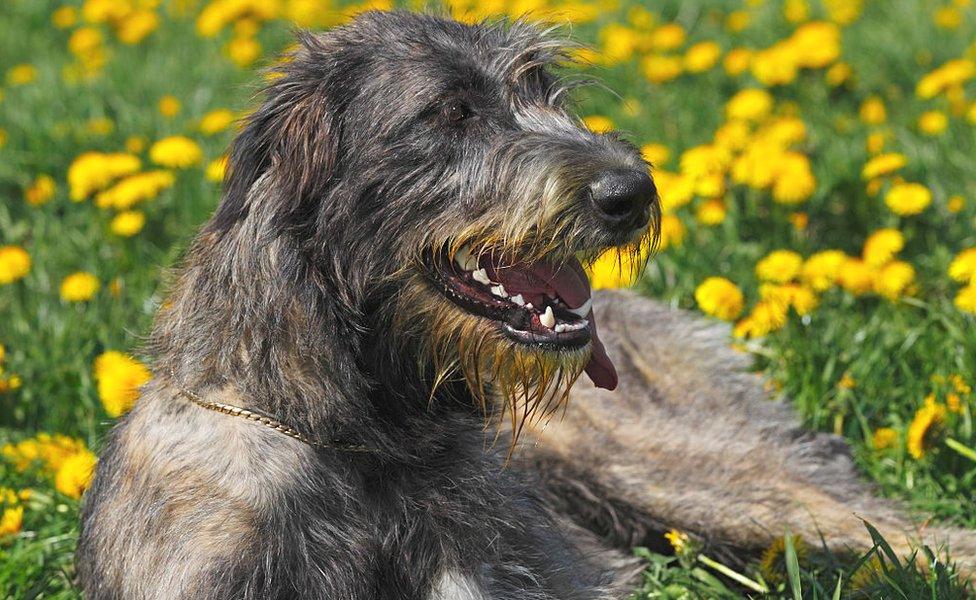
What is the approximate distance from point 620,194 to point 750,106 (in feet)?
12.3

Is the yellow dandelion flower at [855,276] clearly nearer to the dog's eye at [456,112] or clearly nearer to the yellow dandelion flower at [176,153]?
the dog's eye at [456,112]

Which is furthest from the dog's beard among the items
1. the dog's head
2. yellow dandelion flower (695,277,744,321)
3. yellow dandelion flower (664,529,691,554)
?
yellow dandelion flower (695,277,744,321)

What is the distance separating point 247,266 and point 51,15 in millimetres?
7724

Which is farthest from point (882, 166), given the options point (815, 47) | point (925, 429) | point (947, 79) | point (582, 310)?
point (582, 310)

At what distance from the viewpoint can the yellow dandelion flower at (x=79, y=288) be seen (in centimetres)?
545

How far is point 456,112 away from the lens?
3.29m

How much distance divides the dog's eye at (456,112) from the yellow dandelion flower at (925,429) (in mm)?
2055

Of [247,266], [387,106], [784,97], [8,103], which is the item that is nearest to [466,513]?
[247,266]

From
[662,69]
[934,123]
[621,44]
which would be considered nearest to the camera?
[934,123]

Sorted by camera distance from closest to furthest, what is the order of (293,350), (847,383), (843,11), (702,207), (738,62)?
(293,350), (847,383), (702,207), (738,62), (843,11)

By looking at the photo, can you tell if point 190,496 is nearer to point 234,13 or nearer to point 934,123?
point 934,123

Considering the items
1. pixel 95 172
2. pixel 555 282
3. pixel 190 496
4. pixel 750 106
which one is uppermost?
pixel 750 106

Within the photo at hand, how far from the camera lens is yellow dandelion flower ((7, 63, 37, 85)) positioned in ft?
26.6

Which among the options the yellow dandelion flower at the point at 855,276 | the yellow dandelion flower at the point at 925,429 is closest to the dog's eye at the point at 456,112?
the yellow dandelion flower at the point at 925,429
